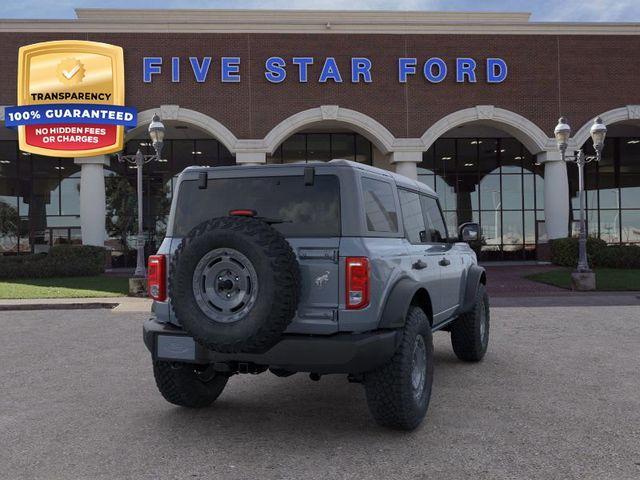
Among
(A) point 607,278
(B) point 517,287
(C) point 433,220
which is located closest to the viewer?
(C) point 433,220

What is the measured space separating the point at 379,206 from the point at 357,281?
90 centimetres

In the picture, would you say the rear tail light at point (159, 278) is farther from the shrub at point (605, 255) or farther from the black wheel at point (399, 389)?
the shrub at point (605, 255)

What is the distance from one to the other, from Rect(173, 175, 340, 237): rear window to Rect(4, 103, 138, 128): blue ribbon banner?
2072 centimetres

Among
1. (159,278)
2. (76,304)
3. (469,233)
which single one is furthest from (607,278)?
(159,278)

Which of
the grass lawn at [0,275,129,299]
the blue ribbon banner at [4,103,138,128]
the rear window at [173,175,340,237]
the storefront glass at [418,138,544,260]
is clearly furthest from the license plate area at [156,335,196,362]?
the storefront glass at [418,138,544,260]

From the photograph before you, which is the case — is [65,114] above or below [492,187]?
above

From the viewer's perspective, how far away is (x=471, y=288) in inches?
278

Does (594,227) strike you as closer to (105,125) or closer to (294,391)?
(105,125)

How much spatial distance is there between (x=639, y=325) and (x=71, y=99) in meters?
21.8

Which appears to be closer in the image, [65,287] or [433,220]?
[433,220]

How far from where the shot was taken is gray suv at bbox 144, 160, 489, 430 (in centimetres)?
415

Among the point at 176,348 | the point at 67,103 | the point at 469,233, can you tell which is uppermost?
the point at 67,103

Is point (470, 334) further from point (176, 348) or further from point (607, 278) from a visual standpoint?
point (607, 278)

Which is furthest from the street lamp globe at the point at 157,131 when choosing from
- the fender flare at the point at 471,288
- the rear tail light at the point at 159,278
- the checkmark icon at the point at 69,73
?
the rear tail light at the point at 159,278
